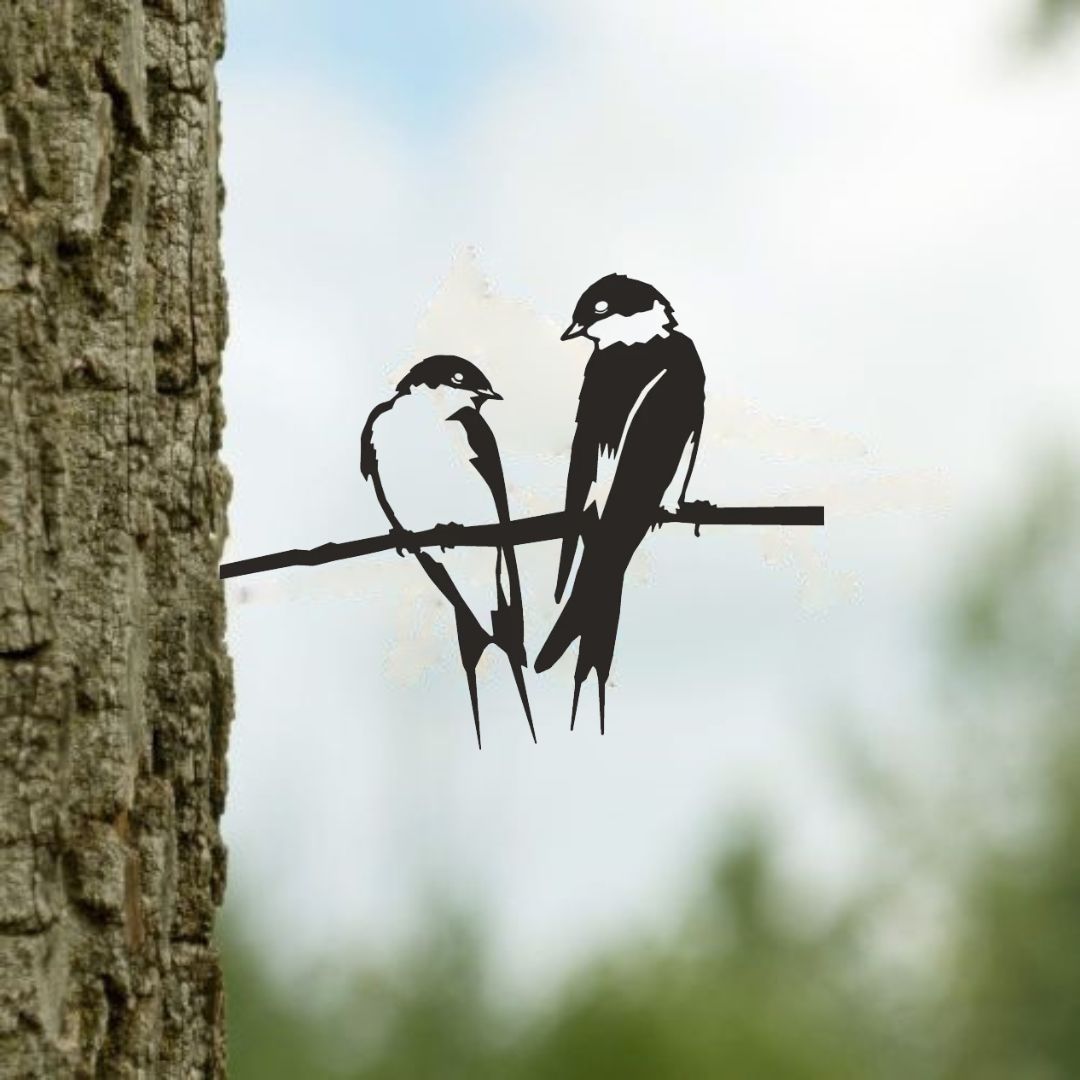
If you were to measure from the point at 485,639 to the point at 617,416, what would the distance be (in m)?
0.22

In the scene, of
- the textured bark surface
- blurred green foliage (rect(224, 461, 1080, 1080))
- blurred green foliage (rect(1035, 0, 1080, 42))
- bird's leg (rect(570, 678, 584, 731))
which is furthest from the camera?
blurred green foliage (rect(224, 461, 1080, 1080))

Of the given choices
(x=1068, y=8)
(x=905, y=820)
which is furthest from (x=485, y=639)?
(x=905, y=820)

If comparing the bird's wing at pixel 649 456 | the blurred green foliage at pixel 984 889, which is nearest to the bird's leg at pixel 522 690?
the bird's wing at pixel 649 456

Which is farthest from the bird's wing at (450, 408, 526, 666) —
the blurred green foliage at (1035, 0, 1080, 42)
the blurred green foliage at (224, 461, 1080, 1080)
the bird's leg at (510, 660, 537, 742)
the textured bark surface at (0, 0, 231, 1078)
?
the blurred green foliage at (224, 461, 1080, 1080)

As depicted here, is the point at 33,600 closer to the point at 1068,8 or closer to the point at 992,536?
the point at 1068,8

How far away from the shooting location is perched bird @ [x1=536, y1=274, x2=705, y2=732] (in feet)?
4.67

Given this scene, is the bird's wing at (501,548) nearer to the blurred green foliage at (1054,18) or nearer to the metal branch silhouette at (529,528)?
the metal branch silhouette at (529,528)

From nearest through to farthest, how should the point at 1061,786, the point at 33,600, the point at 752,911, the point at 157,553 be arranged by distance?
the point at 33,600
the point at 157,553
the point at 1061,786
the point at 752,911

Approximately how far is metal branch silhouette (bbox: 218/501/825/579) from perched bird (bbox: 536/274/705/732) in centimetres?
1

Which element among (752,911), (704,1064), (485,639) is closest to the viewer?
(485,639)

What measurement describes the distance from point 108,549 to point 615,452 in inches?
17.5

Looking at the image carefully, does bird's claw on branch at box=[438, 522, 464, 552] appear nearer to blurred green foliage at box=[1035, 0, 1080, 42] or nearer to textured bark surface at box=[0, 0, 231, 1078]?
textured bark surface at box=[0, 0, 231, 1078]

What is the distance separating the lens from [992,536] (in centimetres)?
1150

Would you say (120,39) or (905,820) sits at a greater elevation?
(120,39)
